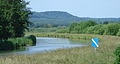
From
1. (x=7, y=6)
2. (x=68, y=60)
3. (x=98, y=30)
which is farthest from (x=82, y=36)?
(x=68, y=60)

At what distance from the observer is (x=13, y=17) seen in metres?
47.5

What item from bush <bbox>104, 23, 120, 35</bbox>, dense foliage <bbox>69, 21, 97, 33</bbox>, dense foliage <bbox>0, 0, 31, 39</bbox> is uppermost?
dense foliage <bbox>0, 0, 31, 39</bbox>

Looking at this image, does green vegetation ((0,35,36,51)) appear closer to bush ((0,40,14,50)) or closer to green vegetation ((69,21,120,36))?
bush ((0,40,14,50))

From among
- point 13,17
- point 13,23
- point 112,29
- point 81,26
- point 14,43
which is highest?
point 13,17

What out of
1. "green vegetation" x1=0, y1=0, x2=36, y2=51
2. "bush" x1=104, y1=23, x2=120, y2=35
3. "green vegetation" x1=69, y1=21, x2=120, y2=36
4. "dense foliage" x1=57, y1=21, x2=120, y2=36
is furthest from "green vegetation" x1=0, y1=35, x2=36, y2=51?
"bush" x1=104, y1=23, x2=120, y2=35

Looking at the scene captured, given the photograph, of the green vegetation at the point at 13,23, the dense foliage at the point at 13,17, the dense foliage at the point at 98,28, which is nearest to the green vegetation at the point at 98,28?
the dense foliage at the point at 98,28

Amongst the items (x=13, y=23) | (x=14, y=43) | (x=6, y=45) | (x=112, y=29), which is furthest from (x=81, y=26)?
(x=6, y=45)

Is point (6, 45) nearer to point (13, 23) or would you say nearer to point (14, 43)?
point (14, 43)

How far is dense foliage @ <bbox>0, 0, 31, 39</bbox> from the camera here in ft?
150

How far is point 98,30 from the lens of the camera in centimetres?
8775

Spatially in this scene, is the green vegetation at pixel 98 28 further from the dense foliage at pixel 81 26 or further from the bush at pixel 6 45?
the bush at pixel 6 45

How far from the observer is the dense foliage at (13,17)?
45.7m

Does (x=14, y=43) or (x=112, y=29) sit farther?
(x=112, y=29)

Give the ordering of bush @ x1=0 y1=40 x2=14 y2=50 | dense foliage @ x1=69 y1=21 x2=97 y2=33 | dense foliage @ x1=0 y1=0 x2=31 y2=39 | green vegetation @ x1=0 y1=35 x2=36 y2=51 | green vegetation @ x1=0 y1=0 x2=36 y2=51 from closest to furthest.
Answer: bush @ x1=0 y1=40 x2=14 y2=50
green vegetation @ x1=0 y1=35 x2=36 y2=51
green vegetation @ x1=0 y1=0 x2=36 y2=51
dense foliage @ x1=0 y1=0 x2=31 y2=39
dense foliage @ x1=69 y1=21 x2=97 y2=33
